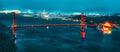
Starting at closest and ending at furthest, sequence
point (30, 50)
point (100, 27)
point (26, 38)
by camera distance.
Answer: point (30, 50), point (26, 38), point (100, 27)

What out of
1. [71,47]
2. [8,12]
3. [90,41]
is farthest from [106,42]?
[8,12]

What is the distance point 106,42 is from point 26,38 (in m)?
13.3

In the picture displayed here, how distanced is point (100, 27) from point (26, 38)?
2809cm

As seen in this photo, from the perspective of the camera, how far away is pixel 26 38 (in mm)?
80250

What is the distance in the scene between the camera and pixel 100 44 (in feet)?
246

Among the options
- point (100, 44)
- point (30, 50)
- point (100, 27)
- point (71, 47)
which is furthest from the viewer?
point (100, 27)

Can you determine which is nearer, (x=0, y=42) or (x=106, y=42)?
(x=0, y=42)

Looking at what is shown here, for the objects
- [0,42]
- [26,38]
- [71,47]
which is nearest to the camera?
[0,42]

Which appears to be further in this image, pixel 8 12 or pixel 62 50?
pixel 8 12

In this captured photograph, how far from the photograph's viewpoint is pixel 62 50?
66375 mm

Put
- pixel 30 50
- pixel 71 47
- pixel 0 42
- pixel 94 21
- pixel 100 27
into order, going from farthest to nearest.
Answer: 1. pixel 94 21
2. pixel 100 27
3. pixel 71 47
4. pixel 30 50
5. pixel 0 42

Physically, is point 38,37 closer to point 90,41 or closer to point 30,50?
point 90,41

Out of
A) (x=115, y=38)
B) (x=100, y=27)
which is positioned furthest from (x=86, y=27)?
(x=115, y=38)

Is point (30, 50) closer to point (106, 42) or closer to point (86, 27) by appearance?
point (106, 42)
